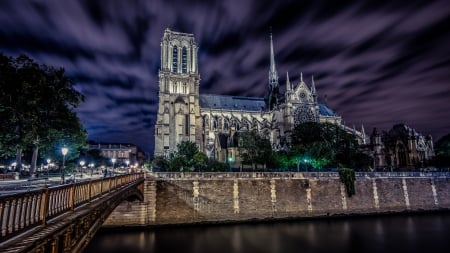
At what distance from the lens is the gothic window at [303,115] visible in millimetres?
67250

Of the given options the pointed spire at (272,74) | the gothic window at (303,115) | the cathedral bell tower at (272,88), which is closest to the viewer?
the gothic window at (303,115)

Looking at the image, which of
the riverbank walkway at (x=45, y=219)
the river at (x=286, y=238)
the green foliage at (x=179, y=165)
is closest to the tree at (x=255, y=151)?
the green foliage at (x=179, y=165)

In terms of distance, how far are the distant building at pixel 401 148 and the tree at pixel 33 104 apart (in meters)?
60.2

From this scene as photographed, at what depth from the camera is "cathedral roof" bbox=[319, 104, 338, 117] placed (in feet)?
264

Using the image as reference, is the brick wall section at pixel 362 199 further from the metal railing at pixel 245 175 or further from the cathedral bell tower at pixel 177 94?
the cathedral bell tower at pixel 177 94

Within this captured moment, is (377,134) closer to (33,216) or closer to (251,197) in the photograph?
(251,197)

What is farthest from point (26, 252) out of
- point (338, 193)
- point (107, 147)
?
point (107, 147)

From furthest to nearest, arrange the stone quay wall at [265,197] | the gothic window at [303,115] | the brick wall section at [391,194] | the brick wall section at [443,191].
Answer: the gothic window at [303,115]
the brick wall section at [443,191]
the brick wall section at [391,194]
the stone quay wall at [265,197]

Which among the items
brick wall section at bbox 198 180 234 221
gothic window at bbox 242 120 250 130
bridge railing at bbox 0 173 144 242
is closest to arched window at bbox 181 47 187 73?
gothic window at bbox 242 120 250 130

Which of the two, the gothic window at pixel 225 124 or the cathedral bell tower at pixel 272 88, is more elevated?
the cathedral bell tower at pixel 272 88

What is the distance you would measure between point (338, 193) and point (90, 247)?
2622cm

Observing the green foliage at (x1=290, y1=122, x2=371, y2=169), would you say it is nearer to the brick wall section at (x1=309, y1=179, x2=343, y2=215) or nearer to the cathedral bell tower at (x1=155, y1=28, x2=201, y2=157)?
the brick wall section at (x1=309, y1=179, x2=343, y2=215)

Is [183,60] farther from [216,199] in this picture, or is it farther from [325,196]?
[325,196]

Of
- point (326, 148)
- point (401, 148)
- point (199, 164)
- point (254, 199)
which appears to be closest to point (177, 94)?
point (199, 164)
